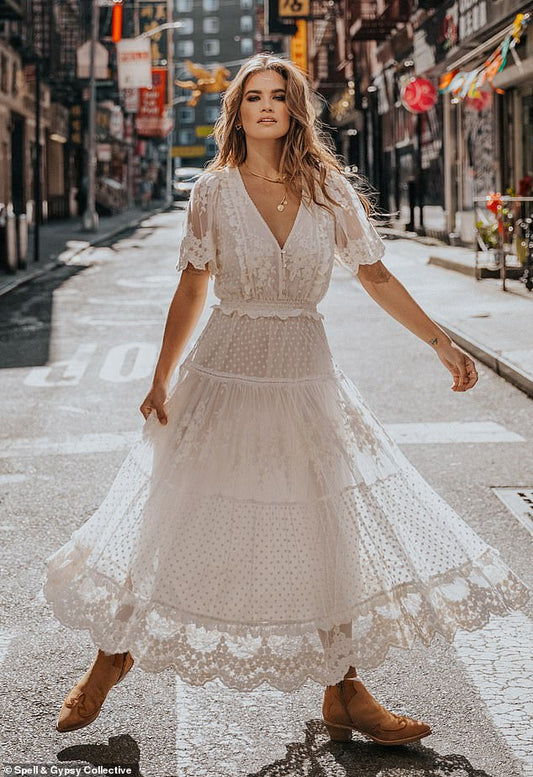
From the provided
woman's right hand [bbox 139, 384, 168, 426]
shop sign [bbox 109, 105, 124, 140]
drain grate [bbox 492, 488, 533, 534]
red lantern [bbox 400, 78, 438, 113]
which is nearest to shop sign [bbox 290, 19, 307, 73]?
shop sign [bbox 109, 105, 124, 140]

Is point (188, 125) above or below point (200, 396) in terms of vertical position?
above

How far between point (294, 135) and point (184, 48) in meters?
149

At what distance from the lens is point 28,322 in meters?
15.5

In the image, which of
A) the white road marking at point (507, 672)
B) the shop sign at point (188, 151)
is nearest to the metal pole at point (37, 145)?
the white road marking at point (507, 672)

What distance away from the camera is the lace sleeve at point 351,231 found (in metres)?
3.54

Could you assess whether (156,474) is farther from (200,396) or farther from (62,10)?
(62,10)

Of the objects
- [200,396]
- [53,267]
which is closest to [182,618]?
[200,396]

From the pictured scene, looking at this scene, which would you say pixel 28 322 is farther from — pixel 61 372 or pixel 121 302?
pixel 61 372

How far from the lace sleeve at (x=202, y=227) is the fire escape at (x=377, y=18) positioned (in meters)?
33.7

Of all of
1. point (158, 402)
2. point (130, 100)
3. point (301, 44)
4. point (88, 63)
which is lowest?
point (158, 402)

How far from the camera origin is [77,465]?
24.1ft

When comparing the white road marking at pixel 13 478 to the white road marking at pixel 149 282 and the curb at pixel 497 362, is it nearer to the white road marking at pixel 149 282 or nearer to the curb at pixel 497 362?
the curb at pixel 497 362

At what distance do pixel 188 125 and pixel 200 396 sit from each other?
14585 centimetres

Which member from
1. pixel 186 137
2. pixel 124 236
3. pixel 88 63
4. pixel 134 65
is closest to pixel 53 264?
pixel 124 236
